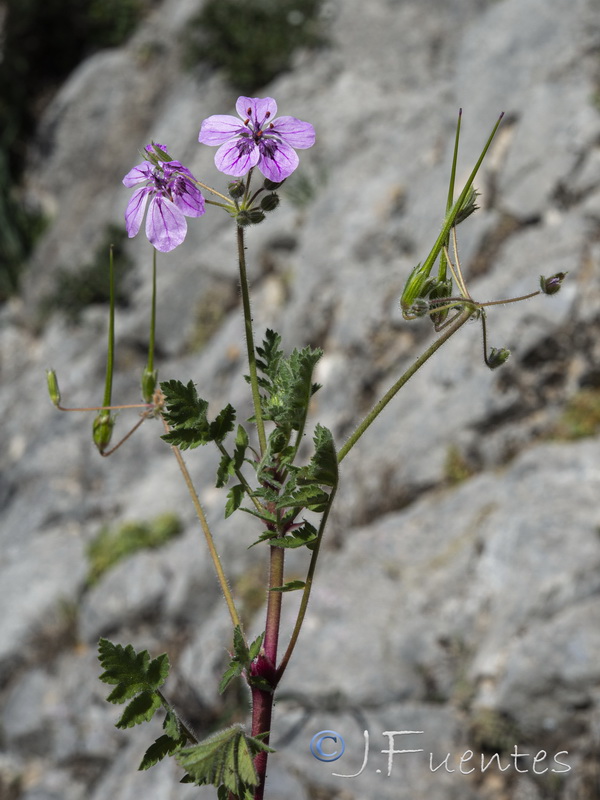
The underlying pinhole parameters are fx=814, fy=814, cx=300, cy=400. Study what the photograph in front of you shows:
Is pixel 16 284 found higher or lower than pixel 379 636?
higher

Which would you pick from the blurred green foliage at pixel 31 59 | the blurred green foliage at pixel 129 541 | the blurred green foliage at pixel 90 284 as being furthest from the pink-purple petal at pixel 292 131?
the blurred green foliage at pixel 31 59

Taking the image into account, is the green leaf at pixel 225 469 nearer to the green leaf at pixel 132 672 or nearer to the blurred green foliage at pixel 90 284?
the green leaf at pixel 132 672

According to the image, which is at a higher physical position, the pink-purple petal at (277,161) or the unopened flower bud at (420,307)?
the pink-purple petal at (277,161)

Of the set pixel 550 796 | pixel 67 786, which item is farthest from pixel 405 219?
pixel 67 786

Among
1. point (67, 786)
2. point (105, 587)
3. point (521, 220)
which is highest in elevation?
point (521, 220)

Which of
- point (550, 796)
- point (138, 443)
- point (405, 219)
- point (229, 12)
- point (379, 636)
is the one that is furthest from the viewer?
point (229, 12)

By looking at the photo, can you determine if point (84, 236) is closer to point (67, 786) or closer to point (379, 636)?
point (67, 786)
